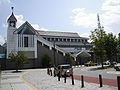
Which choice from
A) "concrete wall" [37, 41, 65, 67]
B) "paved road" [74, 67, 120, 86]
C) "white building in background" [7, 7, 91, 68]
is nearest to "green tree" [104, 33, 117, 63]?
"paved road" [74, 67, 120, 86]

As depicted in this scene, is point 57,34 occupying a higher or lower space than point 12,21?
lower

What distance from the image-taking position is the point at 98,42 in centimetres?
5516

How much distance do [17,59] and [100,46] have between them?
832 inches

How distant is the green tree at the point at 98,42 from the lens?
54828 millimetres

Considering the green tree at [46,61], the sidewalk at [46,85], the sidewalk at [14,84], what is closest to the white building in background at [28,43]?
the green tree at [46,61]

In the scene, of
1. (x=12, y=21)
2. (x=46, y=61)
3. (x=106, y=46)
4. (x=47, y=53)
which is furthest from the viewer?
(x=47, y=53)

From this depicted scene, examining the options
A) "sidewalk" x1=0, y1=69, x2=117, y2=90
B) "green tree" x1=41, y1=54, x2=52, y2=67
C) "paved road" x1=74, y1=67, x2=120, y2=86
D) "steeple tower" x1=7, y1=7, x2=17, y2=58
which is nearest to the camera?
"sidewalk" x1=0, y1=69, x2=117, y2=90

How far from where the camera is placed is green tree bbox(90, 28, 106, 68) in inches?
2159

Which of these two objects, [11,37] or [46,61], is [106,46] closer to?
[46,61]

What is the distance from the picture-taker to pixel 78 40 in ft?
367

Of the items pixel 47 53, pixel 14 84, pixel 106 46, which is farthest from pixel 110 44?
pixel 14 84

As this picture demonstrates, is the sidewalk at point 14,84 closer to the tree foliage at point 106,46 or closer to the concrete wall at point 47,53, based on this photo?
the tree foliage at point 106,46

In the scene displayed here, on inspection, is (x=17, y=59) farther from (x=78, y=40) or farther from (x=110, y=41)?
(x=78, y=40)

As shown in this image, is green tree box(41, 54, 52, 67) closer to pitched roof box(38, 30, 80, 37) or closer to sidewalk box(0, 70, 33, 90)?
pitched roof box(38, 30, 80, 37)
